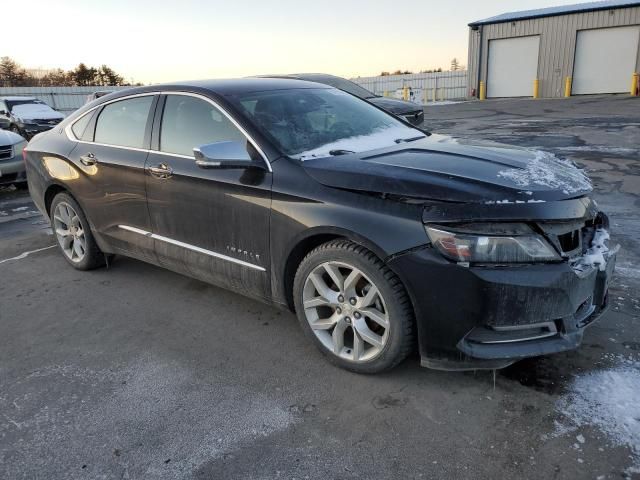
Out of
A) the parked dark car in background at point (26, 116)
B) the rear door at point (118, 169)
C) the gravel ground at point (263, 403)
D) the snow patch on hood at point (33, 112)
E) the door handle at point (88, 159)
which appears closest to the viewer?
the gravel ground at point (263, 403)

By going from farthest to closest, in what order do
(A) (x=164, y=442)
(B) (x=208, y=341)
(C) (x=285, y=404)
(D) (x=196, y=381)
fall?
1. (B) (x=208, y=341)
2. (D) (x=196, y=381)
3. (C) (x=285, y=404)
4. (A) (x=164, y=442)

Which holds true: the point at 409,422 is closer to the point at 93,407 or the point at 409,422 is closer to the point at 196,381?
the point at 196,381

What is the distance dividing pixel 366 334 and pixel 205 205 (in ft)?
4.47

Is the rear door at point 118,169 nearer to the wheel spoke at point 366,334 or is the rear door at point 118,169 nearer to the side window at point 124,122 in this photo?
the side window at point 124,122

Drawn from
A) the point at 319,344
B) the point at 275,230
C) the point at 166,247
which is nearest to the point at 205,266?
the point at 166,247

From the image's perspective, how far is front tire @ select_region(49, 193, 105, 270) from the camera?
14.5 ft

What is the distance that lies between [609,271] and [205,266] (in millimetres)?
2428

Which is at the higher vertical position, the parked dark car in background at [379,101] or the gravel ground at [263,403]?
the parked dark car in background at [379,101]

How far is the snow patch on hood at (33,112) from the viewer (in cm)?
1650

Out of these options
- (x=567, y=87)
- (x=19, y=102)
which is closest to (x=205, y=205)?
(x=19, y=102)

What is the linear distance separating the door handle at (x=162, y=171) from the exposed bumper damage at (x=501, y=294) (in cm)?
181

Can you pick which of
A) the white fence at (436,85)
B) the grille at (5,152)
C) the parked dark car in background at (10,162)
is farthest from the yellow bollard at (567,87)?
the grille at (5,152)

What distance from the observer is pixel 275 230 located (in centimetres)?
295

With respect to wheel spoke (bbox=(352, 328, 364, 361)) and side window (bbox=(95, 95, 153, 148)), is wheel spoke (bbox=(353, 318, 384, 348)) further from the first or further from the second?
side window (bbox=(95, 95, 153, 148))
